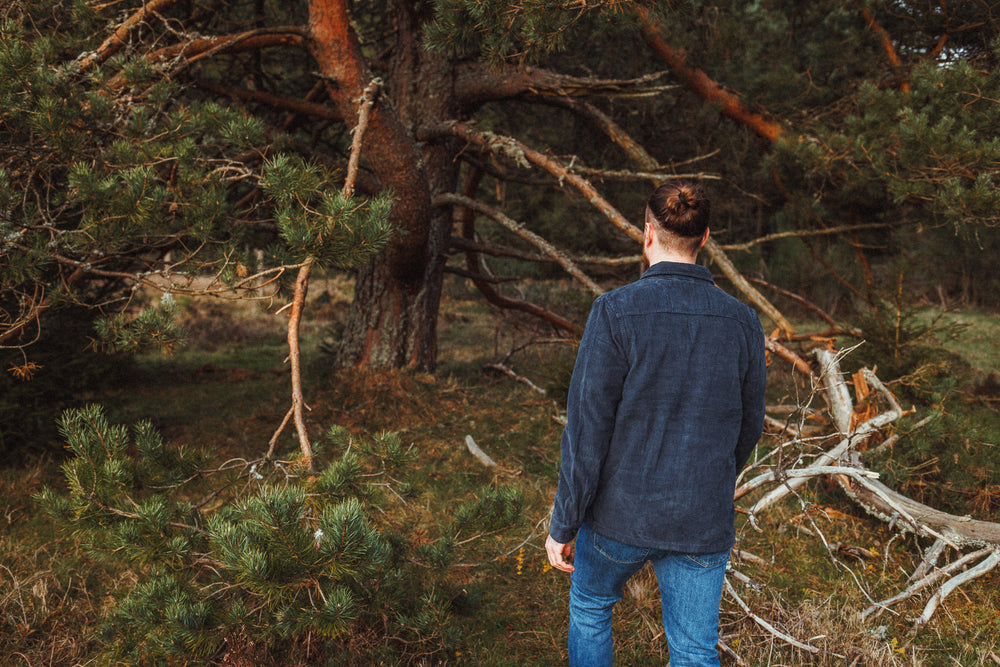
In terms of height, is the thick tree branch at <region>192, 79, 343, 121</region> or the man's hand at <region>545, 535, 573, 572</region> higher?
the thick tree branch at <region>192, 79, 343, 121</region>

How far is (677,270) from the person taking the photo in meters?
1.84

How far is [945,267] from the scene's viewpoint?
13.5m

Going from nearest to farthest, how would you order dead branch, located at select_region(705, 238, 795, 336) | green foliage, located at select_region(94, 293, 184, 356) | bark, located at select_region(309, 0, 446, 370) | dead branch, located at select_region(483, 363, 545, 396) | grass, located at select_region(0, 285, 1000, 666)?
1. grass, located at select_region(0, 285, 1000, 666)
2. green foliage, located at select_region(94, 293, 184, 356)
3. dead branch, located at select_region(705, 238, 795, 336)
4. bark, located at select_region(309, 0, 446, 370)
5. dead branch, located at select_region(483, 363, 545, 396)

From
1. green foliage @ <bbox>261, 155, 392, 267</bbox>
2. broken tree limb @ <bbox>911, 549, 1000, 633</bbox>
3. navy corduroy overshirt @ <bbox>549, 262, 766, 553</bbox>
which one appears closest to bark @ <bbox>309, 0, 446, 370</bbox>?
green foliage @ <bbox>261, 155, 392, 267</bbox>

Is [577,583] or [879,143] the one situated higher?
[879,143]

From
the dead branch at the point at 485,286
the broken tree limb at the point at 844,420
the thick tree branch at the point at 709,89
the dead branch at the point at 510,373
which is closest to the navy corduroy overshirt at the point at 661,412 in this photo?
the broken tree limb at the point at 844,420

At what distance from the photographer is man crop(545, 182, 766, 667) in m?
1.78

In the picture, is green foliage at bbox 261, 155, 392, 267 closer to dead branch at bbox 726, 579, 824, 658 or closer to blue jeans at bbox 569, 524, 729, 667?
blue jeans at bbox 569, 524, 729, 667

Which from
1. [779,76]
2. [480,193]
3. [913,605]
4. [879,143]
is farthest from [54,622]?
[480,193]

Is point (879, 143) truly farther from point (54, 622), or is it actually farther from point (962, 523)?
point (54, 622)

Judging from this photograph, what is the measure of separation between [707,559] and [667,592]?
0.18m

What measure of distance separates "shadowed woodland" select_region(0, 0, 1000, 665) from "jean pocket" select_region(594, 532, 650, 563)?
2.42 feet

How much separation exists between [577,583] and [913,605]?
2273 millimetres

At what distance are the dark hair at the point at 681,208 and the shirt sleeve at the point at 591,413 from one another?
12.3 inches
